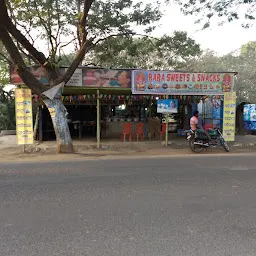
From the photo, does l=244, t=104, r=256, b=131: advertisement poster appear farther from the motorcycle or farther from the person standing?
the person standing

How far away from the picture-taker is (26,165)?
8.34 meters

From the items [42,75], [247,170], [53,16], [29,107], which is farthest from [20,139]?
[247,170]

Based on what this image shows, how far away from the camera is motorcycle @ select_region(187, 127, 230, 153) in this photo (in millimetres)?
11430

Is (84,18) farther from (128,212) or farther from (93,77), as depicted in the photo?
(128,212)

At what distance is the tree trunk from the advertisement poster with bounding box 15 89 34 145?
0.81 metres

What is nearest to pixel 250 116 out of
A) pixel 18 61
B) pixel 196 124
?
pixel 196 124

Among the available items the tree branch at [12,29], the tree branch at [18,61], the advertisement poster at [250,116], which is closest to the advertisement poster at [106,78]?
the tree branch at [12,29]

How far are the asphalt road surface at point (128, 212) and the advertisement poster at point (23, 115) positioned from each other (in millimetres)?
3899

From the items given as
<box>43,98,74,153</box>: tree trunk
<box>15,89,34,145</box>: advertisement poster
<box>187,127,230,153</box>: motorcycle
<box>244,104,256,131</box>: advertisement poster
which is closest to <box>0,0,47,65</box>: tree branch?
<box>15,89,34,145</box>: advertisement poster

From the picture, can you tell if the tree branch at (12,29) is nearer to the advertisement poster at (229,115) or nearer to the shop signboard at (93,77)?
the shop signboard at (93,77)

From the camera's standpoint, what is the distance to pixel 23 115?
36.1ft

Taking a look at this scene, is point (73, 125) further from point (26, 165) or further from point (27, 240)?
point (27, 240)

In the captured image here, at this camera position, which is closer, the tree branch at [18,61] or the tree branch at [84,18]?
the tree branch at [18,61]

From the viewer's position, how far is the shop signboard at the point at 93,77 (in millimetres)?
11883
